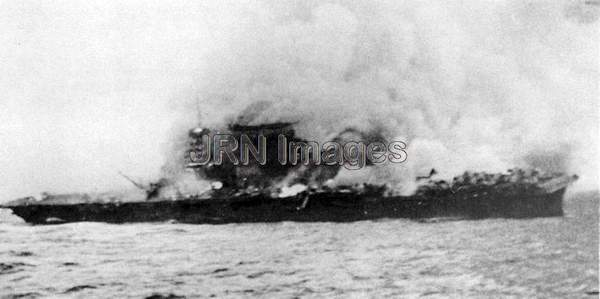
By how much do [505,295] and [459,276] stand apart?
1.10m

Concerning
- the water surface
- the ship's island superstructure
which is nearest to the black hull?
the ship's island superstructure

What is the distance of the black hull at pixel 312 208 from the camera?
18391mm

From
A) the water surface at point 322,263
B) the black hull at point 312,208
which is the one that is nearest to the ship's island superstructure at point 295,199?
the black hull at point 312,208

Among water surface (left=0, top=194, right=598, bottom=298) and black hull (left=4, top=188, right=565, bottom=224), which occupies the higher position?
black hull (left=4, top=188, right=565, bottom=224)

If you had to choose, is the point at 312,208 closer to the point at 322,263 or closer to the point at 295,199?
the point at 295,199

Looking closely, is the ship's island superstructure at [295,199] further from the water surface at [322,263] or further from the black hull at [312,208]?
the water surface at [322,263]

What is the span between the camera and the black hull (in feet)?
60.3

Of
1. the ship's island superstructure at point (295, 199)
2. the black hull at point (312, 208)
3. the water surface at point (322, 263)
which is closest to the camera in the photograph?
the water surface at point (322, 263)

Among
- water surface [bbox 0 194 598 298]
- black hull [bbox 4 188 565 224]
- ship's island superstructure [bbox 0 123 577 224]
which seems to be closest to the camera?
water surface [bbox 0 194 598 298]

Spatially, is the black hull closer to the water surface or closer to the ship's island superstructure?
the ship's island superstructure

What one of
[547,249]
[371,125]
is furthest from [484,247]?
[371,125]

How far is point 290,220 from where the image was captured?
20688 mm

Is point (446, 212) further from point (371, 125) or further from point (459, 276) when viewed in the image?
point (459, 276)

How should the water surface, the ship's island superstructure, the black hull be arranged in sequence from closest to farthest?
the water surface, the ship's island superstructure, the black hull
